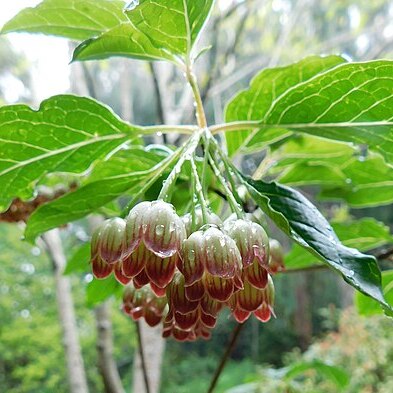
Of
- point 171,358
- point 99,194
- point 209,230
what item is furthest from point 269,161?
point 171,358

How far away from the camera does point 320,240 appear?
0.44m

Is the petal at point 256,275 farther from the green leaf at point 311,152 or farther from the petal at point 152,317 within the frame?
the green leaf at point 311,152

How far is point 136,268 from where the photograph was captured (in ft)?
1.38

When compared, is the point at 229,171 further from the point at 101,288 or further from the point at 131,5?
the point at 101,288

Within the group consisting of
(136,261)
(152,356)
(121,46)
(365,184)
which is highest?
(121,46)

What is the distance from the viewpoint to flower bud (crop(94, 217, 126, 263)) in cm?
43

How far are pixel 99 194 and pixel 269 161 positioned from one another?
32cm

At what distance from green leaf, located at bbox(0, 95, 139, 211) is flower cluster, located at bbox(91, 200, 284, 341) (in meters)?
0.14

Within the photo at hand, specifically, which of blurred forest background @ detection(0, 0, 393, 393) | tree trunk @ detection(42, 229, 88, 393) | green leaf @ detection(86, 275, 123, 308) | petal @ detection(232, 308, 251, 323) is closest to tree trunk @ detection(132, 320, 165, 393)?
blurred forest background @ detection(0, 0, 393, 393)

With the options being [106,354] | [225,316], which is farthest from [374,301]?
[225,316]

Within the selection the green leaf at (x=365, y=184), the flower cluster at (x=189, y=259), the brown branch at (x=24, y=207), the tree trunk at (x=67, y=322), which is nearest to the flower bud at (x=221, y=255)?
the flower cluster at (x=189, y=259)

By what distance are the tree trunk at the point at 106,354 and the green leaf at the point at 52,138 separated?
0.60 meters

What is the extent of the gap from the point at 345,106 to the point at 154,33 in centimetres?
18

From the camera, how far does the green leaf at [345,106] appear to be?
47 centimetres
